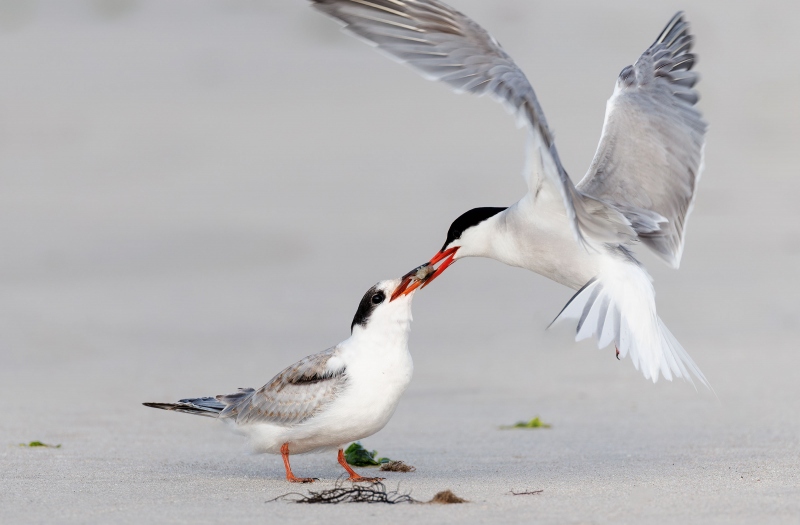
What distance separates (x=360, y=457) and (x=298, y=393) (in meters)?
0.63

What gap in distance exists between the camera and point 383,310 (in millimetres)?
5234

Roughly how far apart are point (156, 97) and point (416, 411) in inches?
304

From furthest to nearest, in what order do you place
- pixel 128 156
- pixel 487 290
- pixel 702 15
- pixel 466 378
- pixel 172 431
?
pixel 702 15, pixel 128 156, pixel 487 290, pixel 466 378, pixel 172 431

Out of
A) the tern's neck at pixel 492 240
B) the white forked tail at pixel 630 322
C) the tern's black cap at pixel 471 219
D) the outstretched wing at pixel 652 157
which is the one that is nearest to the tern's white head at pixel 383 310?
the white forked tail at pixel 630 322

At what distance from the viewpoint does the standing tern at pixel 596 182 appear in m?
4.93

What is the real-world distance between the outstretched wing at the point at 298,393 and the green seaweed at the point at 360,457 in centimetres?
58

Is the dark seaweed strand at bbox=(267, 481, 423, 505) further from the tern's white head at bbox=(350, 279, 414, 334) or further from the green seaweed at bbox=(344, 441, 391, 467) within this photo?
the green seaweed at bbox=(344, 441, 391, 467)

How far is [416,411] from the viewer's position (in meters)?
7.36

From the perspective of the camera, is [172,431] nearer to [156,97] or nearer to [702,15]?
[156,97]

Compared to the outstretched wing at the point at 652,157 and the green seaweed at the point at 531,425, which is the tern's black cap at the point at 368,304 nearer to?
the outstretched wing at the point at 652,157

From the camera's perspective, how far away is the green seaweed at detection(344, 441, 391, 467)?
5648mm

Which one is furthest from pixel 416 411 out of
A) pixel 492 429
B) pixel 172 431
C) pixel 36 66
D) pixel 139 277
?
pixel 36 66

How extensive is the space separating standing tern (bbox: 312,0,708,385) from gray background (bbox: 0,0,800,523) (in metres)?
0.71

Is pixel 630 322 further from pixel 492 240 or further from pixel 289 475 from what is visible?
pixel 289 475
